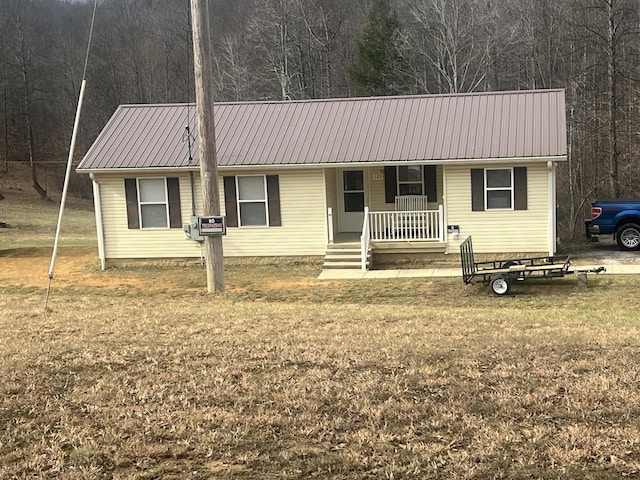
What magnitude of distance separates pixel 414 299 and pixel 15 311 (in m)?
7.05

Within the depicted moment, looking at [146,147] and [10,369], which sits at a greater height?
[146,147]

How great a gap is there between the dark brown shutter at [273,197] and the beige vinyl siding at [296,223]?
106 mm

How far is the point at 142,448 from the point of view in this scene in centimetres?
402

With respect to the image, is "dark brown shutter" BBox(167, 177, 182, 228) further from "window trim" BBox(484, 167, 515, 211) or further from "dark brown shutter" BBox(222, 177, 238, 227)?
"window trim" BBox(484, 167, 515, 211)

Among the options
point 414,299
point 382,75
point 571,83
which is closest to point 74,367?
point 414,299

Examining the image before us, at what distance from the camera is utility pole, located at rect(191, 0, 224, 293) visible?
474 inches

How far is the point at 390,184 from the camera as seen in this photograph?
60.4 ft

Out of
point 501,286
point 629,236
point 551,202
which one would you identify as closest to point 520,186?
point 551,202

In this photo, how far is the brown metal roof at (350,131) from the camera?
16609 millimetres

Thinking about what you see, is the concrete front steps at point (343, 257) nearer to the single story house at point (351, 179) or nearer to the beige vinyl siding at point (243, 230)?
the single story house at point (351, 179)

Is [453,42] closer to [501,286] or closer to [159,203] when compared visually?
[159,203]

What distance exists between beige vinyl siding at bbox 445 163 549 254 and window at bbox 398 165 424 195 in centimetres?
176

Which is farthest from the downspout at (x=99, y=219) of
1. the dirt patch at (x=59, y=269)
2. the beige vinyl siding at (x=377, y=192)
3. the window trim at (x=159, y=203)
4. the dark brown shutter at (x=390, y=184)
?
the dark brown shutter at (x=390, y=184)

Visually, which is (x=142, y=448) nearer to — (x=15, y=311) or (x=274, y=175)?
(x=15, y=311)
